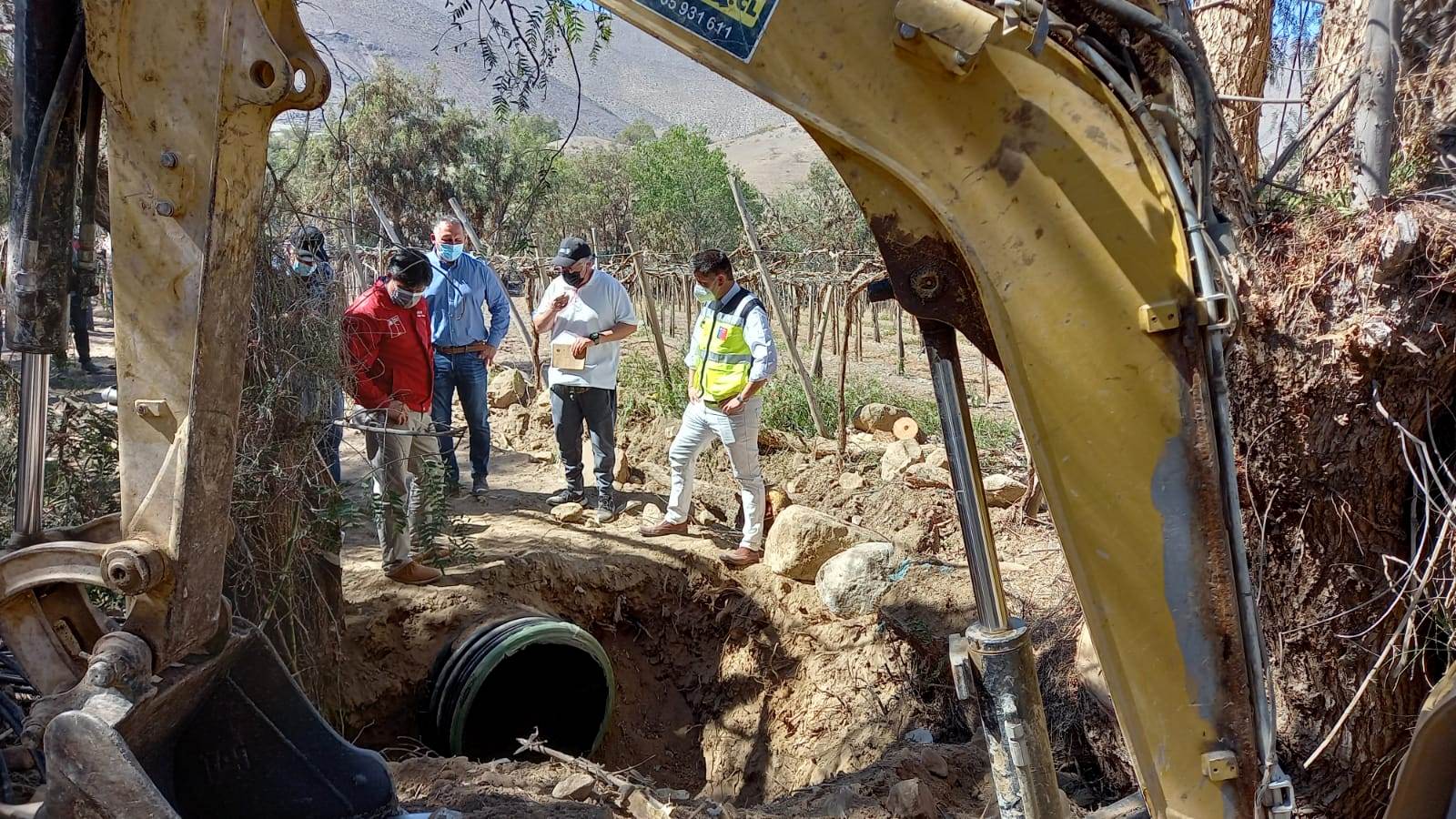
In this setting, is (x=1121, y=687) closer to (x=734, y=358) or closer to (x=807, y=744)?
(x=807, y=744)

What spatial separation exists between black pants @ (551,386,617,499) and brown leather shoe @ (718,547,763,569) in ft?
3.95

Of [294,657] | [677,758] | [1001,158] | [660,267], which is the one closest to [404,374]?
[294,657]

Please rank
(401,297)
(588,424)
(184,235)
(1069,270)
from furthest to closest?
1. (588,424)
2. (401,297)
3. (184,235)
4. (1069,270)

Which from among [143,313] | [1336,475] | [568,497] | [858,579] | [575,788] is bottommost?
[575,788]

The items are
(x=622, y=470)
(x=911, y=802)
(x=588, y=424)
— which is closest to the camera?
(x=911, y=802)

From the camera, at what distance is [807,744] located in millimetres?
5551

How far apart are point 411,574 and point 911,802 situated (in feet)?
10.9

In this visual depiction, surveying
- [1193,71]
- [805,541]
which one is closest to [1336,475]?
[1193,71]

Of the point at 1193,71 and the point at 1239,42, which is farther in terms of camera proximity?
the point at 1239,42

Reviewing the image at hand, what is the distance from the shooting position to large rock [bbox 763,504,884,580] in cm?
632

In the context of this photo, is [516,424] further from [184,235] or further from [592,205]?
[592,205]

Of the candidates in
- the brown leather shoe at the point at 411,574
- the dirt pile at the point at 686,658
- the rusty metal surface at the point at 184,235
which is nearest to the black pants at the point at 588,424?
the dirt pile at the point at 686,658

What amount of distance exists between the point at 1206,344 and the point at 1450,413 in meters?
1.56

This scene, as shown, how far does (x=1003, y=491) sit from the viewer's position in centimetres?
713
